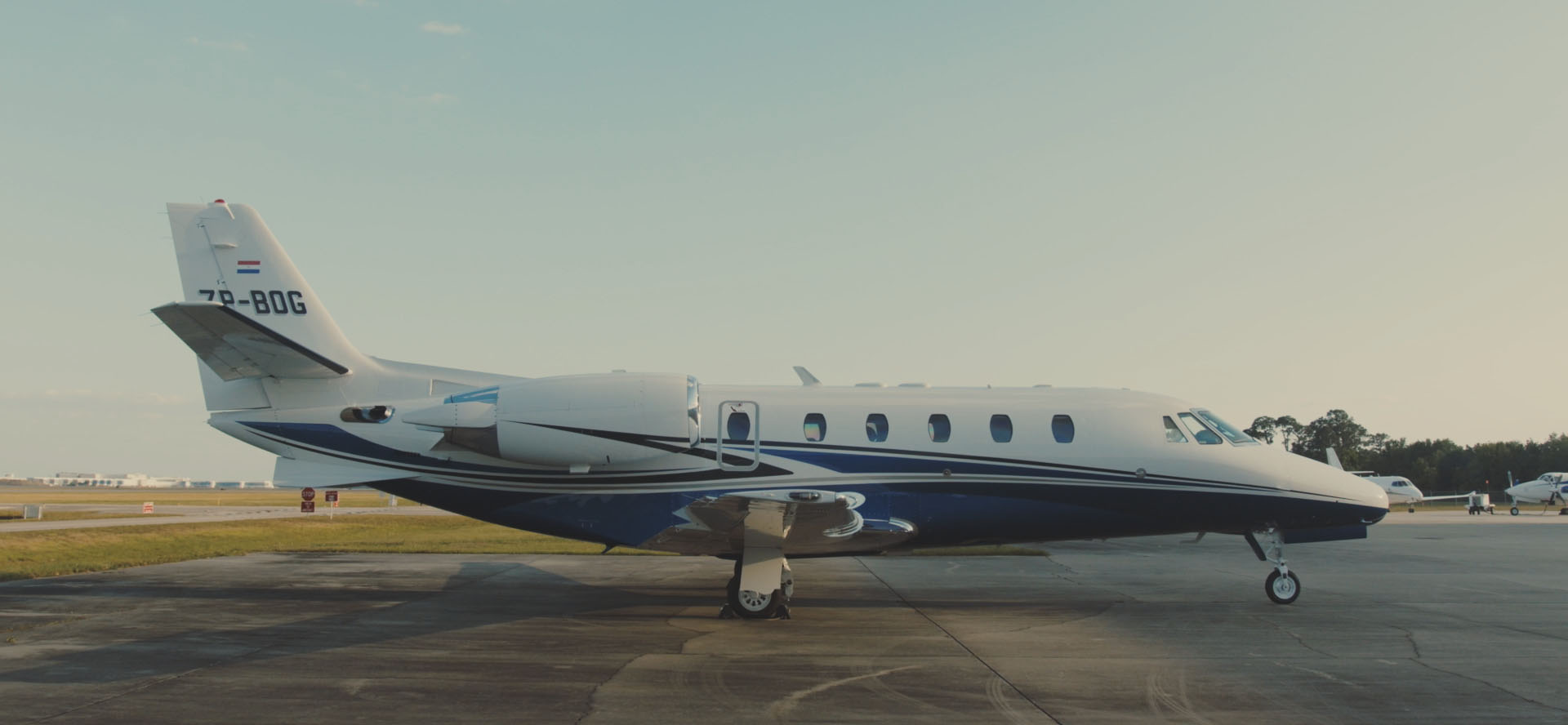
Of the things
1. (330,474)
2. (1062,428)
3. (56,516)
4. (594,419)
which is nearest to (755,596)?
(594,419)

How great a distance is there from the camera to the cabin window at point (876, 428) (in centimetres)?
1210

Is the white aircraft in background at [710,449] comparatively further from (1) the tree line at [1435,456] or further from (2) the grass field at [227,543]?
(1) the tree line at [1435,456]

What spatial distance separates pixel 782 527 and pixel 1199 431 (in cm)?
634

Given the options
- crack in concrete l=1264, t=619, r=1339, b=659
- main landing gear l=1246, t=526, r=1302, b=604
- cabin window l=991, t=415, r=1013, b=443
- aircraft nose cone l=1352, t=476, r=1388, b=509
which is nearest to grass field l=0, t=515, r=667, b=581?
cabin window l=991, t=415, r=1013, b=443

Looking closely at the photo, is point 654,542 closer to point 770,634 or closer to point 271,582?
point 770,634

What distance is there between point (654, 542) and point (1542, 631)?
1004 cm

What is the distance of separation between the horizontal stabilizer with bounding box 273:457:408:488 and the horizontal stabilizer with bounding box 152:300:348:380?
116 centimetres

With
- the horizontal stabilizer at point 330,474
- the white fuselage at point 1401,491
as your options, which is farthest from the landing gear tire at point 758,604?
the white fuselage at point 1401,491

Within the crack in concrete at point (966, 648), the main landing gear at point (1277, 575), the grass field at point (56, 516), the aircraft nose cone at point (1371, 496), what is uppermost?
the aircraft nose cone at point (1371, 496)

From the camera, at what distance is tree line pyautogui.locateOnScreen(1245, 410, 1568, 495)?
249ft


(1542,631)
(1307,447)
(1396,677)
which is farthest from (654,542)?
(1307,447)

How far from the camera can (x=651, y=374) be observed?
11.7m

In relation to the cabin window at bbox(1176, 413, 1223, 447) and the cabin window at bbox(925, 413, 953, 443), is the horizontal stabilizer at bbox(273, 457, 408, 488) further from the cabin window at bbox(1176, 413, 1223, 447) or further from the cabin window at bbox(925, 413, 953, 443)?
the cabin window at bbox(1176, 413, 1223, 447)

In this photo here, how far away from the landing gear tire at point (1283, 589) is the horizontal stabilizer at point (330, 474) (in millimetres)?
11621
